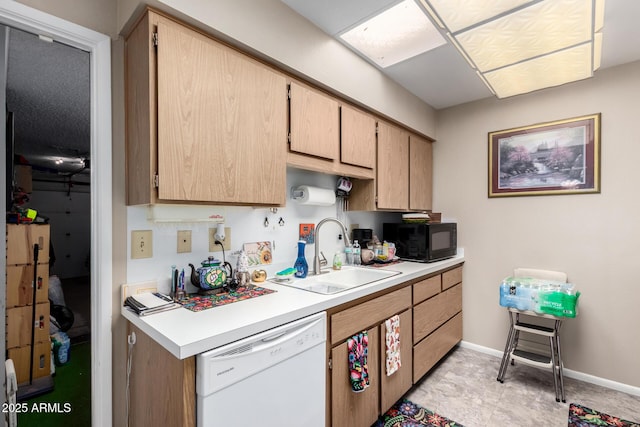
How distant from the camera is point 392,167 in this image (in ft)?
8.26

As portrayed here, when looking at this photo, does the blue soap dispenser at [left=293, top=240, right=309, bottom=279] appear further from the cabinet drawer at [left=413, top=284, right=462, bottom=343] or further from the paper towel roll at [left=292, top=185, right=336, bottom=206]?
the cabinet drawer at [left=413, top=284, right=462, bottom=343]

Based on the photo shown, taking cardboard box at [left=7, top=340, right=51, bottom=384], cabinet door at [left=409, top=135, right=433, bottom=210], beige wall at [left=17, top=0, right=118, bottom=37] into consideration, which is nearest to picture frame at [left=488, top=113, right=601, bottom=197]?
cabinet door at [left=409, top=135, right=433, bottom=210]

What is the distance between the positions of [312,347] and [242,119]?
111 centimetres

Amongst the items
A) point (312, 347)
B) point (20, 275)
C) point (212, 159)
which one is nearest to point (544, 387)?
point (312, 347)

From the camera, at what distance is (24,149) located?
142 centimetres

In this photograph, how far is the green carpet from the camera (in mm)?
1494

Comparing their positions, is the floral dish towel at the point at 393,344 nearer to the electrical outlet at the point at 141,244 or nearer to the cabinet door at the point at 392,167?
the cabinet door at the point at 392,167

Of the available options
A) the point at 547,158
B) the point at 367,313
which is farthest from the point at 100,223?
the point at 547,158

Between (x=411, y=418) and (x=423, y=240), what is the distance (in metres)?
1.27

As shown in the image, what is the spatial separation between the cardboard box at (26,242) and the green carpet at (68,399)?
485 mm

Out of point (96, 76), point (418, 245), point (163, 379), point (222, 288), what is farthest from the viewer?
point (418, 245)

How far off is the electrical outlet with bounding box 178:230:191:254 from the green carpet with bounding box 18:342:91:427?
0.61 metres

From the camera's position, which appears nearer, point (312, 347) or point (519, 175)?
point (312, 347)

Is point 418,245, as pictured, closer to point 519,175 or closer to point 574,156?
point 519,175
